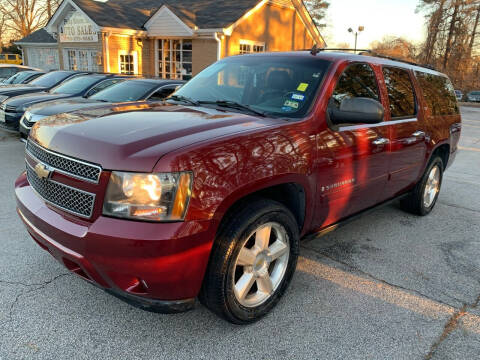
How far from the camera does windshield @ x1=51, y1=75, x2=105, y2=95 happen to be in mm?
9188

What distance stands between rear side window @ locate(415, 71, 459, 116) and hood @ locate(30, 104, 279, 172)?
264 centimetres

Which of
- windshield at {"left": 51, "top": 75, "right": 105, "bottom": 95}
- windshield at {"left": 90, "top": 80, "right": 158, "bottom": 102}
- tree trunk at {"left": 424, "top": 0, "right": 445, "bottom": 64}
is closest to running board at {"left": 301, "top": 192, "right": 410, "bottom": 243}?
windshield at {"left": 90, "top": 80, "right": 158, "bottom": 102}

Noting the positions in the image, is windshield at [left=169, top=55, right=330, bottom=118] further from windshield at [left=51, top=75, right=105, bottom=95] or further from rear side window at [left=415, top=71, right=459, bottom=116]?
windshield at [left=51, top=75, right=105, bottom=95]

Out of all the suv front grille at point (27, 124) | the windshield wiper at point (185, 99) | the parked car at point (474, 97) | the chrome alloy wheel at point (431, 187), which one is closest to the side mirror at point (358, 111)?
the windshield wiper at point (185, 99)

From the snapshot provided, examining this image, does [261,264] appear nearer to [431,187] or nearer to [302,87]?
[302,87]

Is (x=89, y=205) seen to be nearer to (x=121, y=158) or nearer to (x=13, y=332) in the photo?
(x=121, y=158)

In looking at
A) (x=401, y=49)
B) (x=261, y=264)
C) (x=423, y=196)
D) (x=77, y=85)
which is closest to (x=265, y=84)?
(x=261, y=264)

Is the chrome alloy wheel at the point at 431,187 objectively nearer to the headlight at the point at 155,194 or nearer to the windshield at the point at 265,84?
the windshield at the point at 265,84

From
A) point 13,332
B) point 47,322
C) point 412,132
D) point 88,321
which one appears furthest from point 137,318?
point 412,132

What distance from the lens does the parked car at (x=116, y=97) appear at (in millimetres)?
6754

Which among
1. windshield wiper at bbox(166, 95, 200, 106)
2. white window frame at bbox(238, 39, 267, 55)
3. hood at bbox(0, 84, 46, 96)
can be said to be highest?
white window frame at bbox(238, 39, 267, 55)

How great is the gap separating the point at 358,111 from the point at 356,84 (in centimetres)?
61

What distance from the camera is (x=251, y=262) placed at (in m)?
2.61

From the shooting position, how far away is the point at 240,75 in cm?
375
